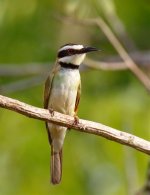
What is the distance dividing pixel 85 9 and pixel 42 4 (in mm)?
2566

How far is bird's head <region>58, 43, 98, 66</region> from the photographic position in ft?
26.2

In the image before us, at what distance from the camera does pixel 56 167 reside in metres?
8.49

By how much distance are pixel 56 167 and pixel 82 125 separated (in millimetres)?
1396

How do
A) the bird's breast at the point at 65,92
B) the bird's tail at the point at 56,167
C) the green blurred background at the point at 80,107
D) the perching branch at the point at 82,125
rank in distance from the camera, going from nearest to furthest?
the perching branch at the point at 82,125 < the bird's breast at the point at 65,92 < the bird's tail at the point at 56,167 < the green blurred background at the point at 80,107

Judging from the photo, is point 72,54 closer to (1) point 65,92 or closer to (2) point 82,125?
(1) point 65,92

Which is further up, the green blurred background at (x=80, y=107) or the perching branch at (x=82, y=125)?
the green blurred background at (x=80, y=107)

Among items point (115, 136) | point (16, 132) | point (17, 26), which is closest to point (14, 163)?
point (16, 132)

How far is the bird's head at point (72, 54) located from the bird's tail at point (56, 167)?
2.78 feet

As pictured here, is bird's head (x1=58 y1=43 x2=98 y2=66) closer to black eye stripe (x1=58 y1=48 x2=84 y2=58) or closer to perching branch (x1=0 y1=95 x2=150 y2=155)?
black eye stripe (x1=58 y1=48 x2=84 y2=58)

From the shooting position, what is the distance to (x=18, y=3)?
10.2 meters

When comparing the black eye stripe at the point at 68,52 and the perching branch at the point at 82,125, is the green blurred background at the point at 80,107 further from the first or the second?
the perching branch at the point at 82,125

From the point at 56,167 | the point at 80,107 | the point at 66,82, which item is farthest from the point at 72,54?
the point at 80,107

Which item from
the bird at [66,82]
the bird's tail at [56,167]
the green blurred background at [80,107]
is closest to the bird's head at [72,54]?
the bird at [66,82]

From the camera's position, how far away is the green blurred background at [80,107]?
35.0 feet
